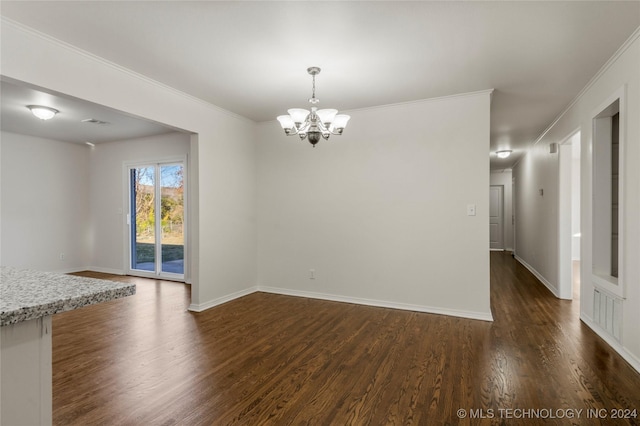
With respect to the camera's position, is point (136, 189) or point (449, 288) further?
point (136, 189)

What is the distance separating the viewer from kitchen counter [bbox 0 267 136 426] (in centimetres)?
92

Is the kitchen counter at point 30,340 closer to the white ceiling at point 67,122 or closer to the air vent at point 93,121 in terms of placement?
the white ceiling at point 67,122

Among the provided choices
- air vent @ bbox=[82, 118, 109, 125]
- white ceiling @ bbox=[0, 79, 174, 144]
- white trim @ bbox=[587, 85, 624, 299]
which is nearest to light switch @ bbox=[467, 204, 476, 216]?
white trim @ bbox=[587, 85, 624, 299]

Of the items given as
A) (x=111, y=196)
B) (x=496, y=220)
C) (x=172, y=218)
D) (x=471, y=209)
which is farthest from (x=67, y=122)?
(x=496, y=220)

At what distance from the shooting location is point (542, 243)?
19.1 feet

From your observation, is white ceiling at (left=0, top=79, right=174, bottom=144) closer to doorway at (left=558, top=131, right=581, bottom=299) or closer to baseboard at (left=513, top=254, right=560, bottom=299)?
doorway at (left=558, top=131, right=581, bottom=299)

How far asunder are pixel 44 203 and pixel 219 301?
178 inches

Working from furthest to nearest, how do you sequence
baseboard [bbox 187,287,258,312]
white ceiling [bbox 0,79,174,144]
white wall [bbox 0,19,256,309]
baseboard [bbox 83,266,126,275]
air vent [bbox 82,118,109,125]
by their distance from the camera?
1. baseboard [bbox 83,266,126,275]
2. air vent [bbox 82,118,109,125]
3. baseboard [bbox 187,287,258,312]
4. white ceiling [bbox 0,79,174,144]
5. white wall [bbox 0,19,256,309]

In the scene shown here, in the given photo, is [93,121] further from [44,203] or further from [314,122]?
[314,122]

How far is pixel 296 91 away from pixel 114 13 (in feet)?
Result: 6.18

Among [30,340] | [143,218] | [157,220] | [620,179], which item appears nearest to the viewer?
[30,340]

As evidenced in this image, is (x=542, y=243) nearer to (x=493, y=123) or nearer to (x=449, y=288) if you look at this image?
(x=493, y=123)

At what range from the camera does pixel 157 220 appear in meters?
6.21

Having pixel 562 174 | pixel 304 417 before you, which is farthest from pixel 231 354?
pixel 562 174
